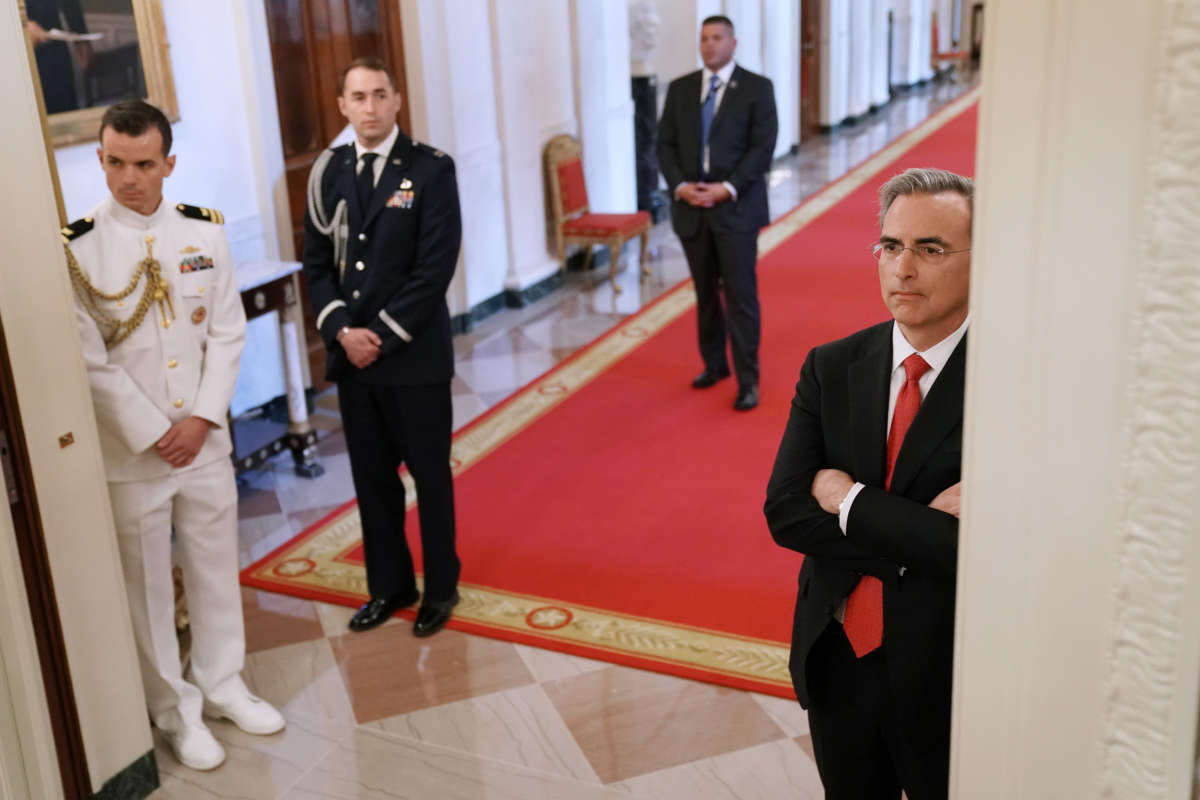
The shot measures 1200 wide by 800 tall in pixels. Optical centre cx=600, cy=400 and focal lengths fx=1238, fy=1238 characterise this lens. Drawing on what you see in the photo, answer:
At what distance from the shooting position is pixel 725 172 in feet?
20.6

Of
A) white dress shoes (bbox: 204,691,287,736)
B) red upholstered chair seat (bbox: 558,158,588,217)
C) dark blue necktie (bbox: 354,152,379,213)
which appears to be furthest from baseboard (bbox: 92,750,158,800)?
red upholstered chair seat (bbox: 558,158,588,217)

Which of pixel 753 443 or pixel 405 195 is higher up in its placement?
pixel 405 195

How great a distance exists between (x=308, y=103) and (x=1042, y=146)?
20.8ft

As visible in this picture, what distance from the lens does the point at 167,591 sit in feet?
12.2

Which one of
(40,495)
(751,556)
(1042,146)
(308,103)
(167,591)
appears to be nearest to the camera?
(1042,146)

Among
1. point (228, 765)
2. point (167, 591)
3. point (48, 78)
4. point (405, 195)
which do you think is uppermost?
point (48, 78)

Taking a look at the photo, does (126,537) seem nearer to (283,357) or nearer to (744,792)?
(744,792)

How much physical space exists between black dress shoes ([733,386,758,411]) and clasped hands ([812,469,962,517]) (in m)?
4.09

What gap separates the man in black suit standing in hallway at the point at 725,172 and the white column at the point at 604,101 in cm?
330

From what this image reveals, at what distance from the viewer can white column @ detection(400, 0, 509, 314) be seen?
7582mm

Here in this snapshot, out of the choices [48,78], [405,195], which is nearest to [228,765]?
[405,195]

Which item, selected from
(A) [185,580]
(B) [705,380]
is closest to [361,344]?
(A) [185,580]

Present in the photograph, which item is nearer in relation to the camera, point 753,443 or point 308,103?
point 753,443

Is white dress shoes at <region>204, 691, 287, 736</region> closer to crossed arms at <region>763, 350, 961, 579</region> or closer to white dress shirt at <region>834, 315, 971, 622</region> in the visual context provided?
crossed arms at <region>763, 350, 961, 579</region>
